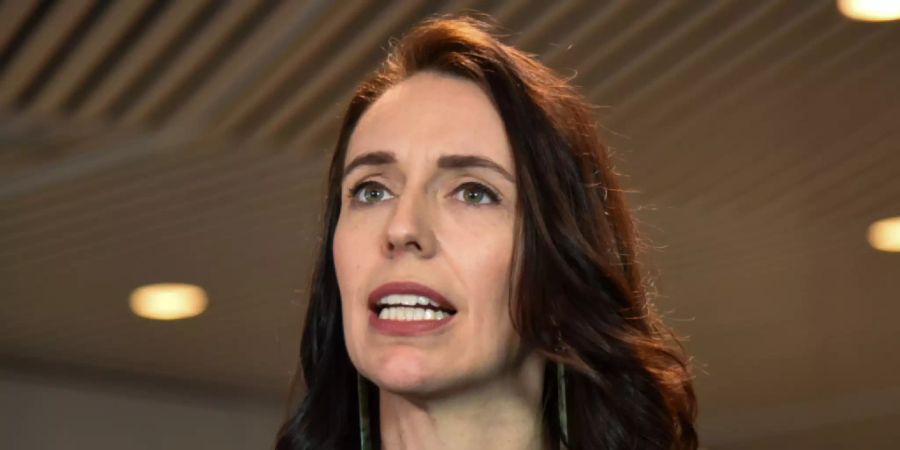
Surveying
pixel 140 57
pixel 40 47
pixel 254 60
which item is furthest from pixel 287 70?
pixel 40 47

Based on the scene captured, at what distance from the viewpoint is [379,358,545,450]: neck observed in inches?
59.2

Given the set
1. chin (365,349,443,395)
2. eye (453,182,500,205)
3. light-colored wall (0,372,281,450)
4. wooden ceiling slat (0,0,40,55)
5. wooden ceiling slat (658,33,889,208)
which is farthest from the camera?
light-colored wall (0,372,281,450)

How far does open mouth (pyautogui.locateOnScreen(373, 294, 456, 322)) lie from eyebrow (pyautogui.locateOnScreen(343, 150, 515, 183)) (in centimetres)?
15

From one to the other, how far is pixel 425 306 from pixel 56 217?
11.7ft

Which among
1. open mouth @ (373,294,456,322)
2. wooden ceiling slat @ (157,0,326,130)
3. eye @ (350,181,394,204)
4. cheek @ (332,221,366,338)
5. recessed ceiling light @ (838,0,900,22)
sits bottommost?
open mouth @ (373,294,456,322)

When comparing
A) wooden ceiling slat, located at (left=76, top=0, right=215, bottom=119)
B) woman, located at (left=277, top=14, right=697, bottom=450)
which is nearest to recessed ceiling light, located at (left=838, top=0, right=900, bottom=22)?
wooden ceiling slat, located at (left=76, top=0, right=215, bottom=119)

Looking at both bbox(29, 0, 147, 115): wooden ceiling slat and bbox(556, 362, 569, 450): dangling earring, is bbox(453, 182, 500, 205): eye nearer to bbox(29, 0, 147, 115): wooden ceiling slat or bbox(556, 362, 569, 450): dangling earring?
bbox(556, 362, 569, 450): dangling earring

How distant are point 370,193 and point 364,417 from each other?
205 millimetres

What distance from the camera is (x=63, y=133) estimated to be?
4176mm

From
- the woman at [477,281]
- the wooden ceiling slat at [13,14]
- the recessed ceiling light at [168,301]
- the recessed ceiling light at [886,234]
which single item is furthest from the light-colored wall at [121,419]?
the woman at [477,281]

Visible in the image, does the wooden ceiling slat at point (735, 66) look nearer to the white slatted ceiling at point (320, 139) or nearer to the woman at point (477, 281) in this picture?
the white slatted ceiling at point (320, 139)

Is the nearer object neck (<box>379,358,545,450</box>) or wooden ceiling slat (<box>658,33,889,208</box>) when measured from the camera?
neck (<box>379,358,545,450</box>)

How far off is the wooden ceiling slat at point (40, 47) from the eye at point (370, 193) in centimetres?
220

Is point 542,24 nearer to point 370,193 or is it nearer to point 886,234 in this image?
point 886,234
